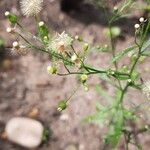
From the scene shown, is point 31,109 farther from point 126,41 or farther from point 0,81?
point 126,41

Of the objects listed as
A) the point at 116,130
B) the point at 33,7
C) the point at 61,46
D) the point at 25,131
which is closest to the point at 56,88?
the point at 25,131

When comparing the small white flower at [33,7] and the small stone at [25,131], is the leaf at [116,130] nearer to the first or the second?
the small stone at [25,131]

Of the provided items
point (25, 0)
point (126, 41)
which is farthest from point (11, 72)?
point (25, 0)

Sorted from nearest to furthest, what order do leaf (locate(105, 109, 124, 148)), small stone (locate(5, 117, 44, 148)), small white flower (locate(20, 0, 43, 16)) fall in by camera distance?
small white flower (locate(20, 0, 43, 16))
leaf (locate(105, 109, 124, 148))
small stone (locate(5, 117, 44, 148))

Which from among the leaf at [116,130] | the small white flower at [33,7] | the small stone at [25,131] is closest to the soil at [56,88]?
the small stone at [25,131]

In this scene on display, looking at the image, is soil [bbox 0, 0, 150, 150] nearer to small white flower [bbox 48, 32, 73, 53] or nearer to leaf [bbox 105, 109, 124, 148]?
leaf [bbox 105, 109, 124, 148]

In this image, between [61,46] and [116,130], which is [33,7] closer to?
[61,46]

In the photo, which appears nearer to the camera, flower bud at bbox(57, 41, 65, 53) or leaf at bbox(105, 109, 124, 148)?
flower bud at bbox(57, 41, 65, 53)

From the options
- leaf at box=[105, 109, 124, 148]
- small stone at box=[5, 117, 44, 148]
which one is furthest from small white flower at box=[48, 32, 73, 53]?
small stone at box=[5, 117, 44, 148]
